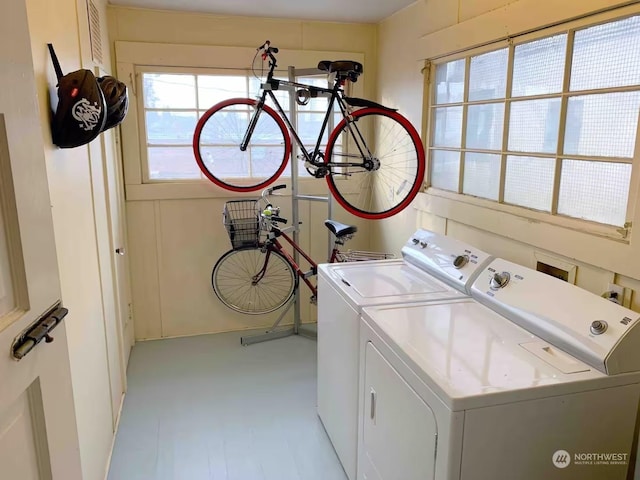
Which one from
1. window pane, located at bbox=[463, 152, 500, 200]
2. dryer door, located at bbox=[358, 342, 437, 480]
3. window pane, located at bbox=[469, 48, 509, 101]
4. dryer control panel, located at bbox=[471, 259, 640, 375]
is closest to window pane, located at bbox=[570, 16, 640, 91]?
window pane, located at bbox=[469, 48, 509, 101]

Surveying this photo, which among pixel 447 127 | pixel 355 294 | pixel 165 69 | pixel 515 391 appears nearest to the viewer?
pixel 515 391

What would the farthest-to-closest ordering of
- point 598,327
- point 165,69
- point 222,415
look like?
point 165,69 → point 222,415 → point 598,327

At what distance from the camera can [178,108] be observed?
3.33 metres

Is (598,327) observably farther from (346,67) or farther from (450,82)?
(346,67)

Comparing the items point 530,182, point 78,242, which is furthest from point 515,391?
point 78,242

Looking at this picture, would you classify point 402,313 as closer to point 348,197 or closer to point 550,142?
point 550,142

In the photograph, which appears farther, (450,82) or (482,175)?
(450,82)

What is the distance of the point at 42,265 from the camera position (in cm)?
110

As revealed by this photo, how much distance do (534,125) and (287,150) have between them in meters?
1.66

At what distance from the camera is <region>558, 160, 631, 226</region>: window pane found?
1668 mm

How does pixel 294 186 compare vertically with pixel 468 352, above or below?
above

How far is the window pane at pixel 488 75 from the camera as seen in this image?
2.23 meters

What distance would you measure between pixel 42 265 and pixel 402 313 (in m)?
1.23

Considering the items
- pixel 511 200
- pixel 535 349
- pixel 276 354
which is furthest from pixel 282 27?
pixel 535 349
